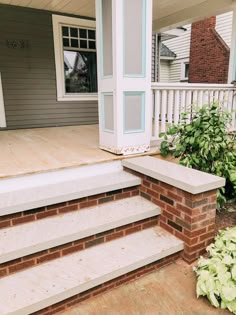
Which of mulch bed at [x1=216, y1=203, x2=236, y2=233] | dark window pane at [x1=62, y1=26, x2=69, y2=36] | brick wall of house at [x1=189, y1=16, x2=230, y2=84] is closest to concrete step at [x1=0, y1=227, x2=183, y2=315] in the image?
mulch bed at [x1=216, y1=203, x2=236, y2=233]

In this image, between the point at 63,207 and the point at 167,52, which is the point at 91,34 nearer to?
the point at 63,207

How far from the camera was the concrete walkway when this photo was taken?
5.40 feet

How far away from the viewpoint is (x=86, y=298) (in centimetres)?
177

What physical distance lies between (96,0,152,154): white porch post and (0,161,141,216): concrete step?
40cm

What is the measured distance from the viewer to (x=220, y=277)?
5.71ft

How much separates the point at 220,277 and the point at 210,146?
135cm

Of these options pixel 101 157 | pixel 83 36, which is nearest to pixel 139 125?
pixel 101 157

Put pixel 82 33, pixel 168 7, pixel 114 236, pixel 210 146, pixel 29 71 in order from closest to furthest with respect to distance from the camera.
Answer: pixel 114 236 < pixel 210 146 < pixel 168 7 < pixel 29 71 < pixel 82 33

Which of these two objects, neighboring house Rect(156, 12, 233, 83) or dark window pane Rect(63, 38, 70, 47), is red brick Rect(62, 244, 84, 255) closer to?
dark window pane Rect(63, 38, 70, 47)

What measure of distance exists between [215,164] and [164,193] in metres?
0.86

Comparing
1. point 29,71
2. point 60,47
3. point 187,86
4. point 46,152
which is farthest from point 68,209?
point 60,47

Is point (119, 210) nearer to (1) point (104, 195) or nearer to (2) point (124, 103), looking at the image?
(1) point (104, 195)

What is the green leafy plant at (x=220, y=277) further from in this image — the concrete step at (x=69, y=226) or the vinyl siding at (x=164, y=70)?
the vinyl siding at (x=164, y=70)

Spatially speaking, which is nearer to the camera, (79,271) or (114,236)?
(79,271)
